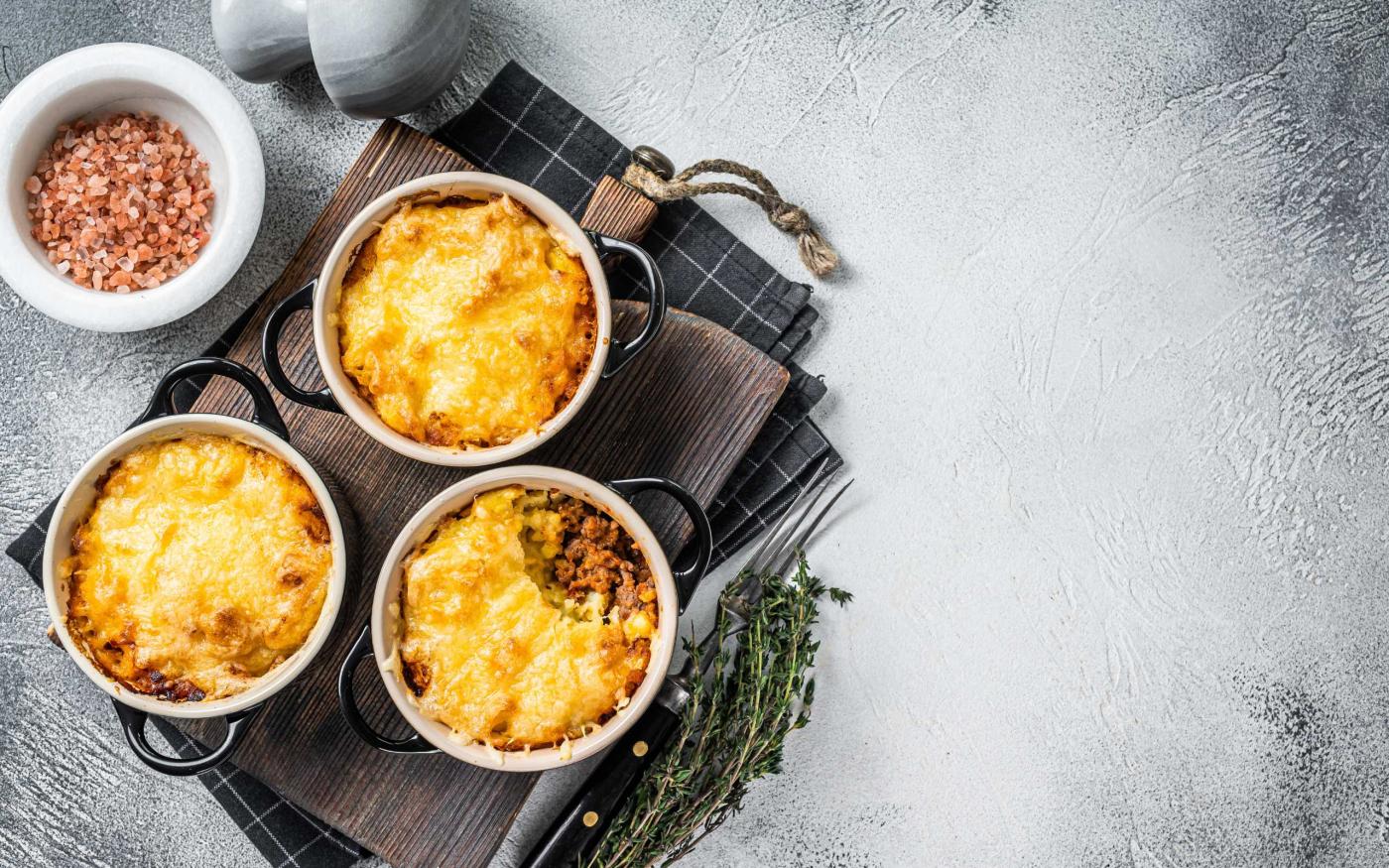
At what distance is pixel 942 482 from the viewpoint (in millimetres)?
2416

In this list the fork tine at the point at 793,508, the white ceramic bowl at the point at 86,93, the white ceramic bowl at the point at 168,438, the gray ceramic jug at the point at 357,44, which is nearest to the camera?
the white ceramic bowl at the point at 168,438

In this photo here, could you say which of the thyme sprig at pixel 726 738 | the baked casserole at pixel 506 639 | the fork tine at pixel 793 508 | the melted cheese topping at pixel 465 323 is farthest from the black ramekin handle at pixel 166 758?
the fork tine at pixel 793 508

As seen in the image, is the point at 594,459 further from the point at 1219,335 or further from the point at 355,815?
the point at 1219,335

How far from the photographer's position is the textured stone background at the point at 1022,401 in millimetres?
2396

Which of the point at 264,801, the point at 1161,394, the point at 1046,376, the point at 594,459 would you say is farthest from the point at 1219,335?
the point at 264,801

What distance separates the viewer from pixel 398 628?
1.94 m

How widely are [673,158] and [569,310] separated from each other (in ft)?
2.18

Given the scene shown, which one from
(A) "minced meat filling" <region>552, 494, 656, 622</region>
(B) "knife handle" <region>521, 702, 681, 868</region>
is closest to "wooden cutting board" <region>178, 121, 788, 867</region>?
(B) "knife handle" <region>521, 702, 681, 868</region>

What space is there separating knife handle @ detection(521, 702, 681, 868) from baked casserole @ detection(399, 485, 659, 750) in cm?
28

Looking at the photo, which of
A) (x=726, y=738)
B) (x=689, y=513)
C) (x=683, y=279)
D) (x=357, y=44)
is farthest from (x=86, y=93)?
(x=726, y=738)

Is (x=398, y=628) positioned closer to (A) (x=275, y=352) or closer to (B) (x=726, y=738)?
(A) (x=275, y=352)

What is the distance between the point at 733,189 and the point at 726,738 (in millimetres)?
1217

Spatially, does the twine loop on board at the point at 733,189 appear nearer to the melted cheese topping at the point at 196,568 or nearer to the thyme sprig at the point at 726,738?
the thyme sprig at the point at 726,738

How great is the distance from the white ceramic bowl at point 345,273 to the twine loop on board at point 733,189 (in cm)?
35
